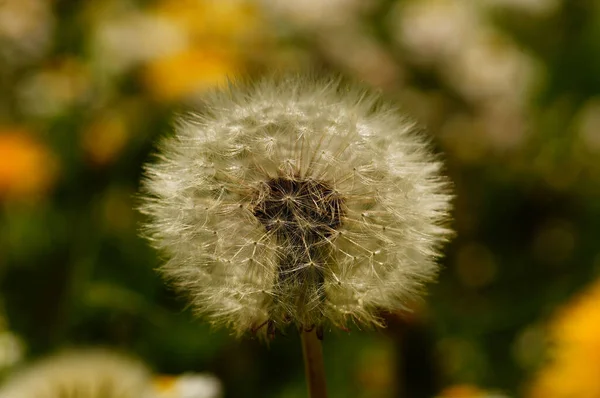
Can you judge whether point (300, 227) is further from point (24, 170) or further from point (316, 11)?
point (316, 11)

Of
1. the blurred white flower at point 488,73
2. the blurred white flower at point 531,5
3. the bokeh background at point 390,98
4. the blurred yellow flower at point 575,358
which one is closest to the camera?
the blurred yellow flower at point 575,358

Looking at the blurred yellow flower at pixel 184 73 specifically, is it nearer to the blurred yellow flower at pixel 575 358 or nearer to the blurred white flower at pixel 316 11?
the blurred white flower at pixel 316 11

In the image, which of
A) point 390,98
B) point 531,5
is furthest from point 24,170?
point 531,5

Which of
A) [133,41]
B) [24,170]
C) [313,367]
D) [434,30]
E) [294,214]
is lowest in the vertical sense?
[313,367]

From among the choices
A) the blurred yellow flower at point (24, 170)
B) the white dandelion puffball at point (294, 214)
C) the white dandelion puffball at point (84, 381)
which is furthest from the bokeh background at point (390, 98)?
the white dandelion puffball at point (294, 214)

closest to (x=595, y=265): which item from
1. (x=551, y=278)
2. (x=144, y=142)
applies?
(x=551, y=278)

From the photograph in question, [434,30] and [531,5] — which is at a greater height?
[531,5]
